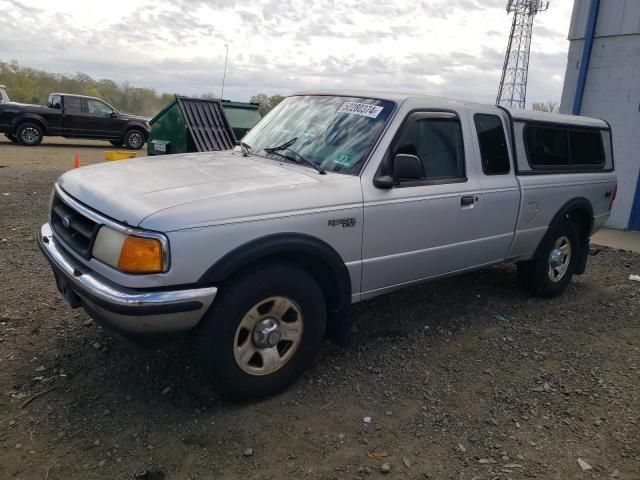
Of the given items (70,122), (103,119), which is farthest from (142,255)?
(103,119)

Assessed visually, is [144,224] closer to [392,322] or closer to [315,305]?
[315,305]

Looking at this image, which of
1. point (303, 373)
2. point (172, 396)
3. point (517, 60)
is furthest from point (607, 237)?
point (517, 60)

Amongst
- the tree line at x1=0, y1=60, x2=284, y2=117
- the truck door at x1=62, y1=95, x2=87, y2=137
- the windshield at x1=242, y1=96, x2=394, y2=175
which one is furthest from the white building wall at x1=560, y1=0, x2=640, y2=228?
the tree line at x1=0, y1=60, x2=284, y2=117

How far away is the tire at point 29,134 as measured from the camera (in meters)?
16.3

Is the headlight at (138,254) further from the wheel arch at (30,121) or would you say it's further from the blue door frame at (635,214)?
the wheel arch at (30,121)

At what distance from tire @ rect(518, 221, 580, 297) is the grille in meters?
4.01

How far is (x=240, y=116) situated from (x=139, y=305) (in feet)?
25.1

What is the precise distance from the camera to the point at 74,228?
121 inches

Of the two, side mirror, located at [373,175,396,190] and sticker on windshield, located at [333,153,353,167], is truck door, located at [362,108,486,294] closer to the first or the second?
side mirror, located at [373,175,396,190]

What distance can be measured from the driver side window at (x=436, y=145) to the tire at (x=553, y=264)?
5.14ft

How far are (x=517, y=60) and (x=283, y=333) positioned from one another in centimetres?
5256

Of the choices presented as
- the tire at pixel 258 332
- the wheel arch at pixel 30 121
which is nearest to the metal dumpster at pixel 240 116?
the tire at pixel 258 332

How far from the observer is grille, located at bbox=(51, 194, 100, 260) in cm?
289

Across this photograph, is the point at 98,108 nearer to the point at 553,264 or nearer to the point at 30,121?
the point at 30,121
